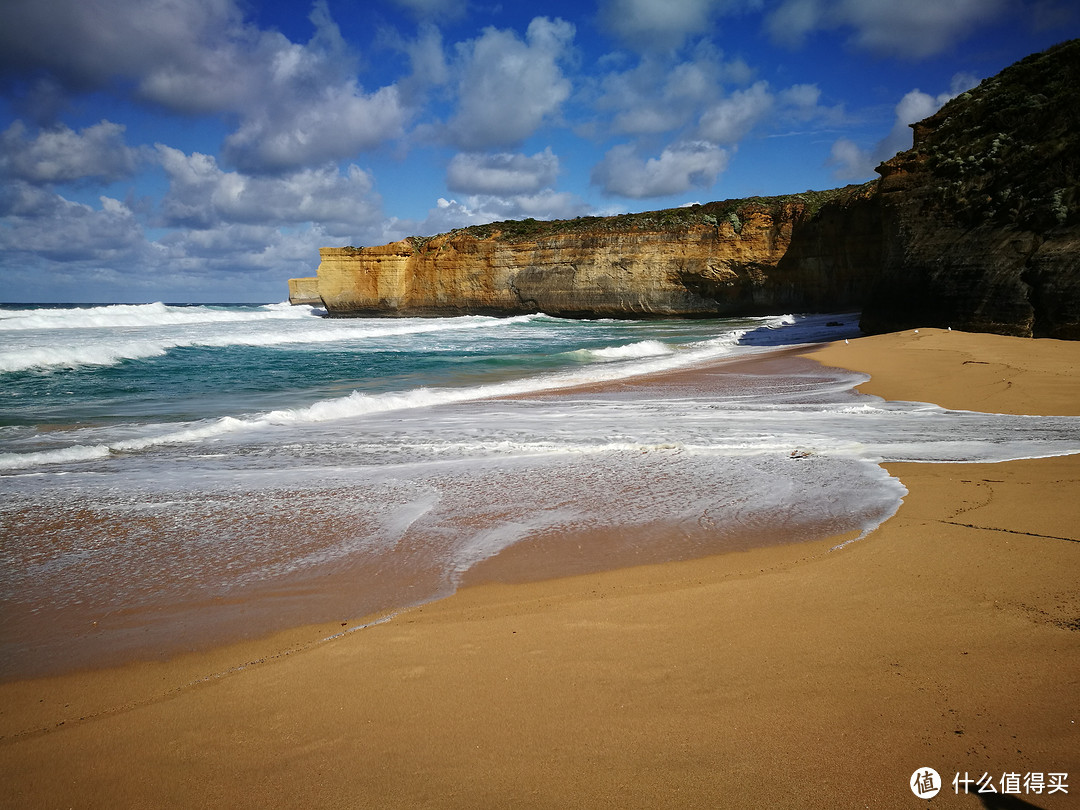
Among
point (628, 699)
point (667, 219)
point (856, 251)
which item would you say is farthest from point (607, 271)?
point (628, 699)

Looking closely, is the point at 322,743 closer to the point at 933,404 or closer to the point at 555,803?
the point at 555,803

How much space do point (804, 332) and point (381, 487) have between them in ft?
65.9

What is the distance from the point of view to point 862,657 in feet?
6.86

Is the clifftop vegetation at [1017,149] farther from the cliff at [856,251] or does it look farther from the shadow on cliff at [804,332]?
the shadow on cliff at [804,332]

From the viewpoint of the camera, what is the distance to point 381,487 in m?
4.68

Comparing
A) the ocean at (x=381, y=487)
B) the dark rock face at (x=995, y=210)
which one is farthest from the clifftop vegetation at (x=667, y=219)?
the ocean at (x=381, y=487)

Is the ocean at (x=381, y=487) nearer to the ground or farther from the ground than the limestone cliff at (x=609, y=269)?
nearer to the ground

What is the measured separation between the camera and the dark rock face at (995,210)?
1239cm

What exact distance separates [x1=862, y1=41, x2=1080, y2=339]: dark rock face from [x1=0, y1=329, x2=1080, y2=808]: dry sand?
1262 centimetres

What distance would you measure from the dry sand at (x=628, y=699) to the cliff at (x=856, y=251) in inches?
517

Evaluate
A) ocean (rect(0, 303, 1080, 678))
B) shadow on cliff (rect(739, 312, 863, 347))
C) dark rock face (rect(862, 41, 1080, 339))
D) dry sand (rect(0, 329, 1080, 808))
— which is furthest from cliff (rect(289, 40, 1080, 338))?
dry sand (rect(0, 329, 1080, 808))

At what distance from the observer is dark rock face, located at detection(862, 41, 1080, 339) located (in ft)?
40.7

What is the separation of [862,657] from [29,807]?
256 cm

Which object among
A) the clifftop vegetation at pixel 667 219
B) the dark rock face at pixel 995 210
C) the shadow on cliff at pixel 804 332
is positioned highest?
the clifftop vegetation at pixel 667 219
